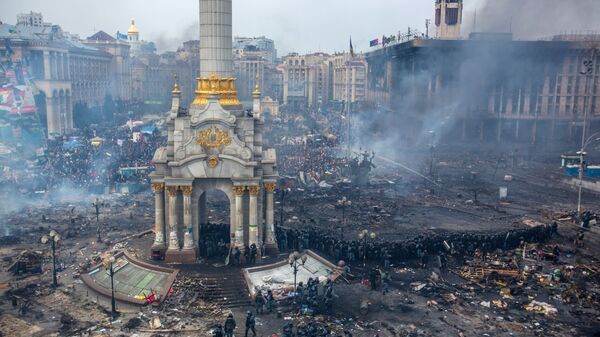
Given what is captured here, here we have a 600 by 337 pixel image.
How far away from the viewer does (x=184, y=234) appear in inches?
1299

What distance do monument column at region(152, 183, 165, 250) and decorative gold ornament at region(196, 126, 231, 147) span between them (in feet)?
11.6

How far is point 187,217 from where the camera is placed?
107 ft

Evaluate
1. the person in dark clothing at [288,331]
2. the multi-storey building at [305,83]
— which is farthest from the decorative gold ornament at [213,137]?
the multi-storey building at [305,83]

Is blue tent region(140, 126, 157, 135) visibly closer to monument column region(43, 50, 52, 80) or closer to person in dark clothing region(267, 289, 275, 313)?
monument column region(43, 50, 52, 80)

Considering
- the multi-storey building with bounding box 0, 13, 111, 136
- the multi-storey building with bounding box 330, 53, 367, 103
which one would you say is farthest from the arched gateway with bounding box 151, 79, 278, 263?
the multi-storey building with bounding box 330, 53, 367, 103

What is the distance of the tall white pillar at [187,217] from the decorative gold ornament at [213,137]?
8.97ft

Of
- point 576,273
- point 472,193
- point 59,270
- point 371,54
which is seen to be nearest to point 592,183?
point 472,193

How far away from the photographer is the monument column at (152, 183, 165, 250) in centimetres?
3284

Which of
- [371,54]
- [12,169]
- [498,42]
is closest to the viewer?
[12,169]

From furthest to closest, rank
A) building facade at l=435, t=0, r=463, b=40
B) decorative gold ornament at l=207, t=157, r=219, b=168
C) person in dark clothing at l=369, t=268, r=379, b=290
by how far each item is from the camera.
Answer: building facade at l=435, t=0, r=463, b=40
decorative gold ornament at l=207, t=157, r=219, b=168
person in dark clothing at l=369, t=268, r=379, b=290

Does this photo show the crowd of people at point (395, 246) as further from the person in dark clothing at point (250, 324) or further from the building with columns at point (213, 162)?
the person in dark clothing at point (250, 324)

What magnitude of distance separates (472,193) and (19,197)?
44044 mm

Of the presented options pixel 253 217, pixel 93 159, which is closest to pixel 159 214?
pixel 253 217

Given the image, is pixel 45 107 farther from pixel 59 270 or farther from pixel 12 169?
pixel 59 270
